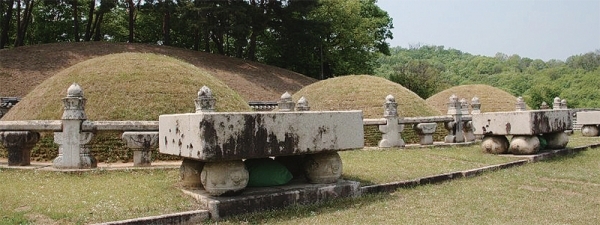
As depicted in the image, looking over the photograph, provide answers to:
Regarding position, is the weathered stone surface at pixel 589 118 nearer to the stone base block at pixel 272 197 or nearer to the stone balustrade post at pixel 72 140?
the stone base block at pixel 272 197

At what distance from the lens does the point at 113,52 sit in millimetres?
29062

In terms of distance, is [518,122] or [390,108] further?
[390,108]

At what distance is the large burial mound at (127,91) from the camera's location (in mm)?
12148

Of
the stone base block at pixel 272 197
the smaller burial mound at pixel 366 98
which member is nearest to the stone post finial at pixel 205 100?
the stone base block at pixel 272 197

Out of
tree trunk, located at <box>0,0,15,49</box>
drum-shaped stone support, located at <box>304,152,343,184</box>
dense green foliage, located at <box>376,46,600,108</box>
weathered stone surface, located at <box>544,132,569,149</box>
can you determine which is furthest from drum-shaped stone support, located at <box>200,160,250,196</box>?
dense green foliage, located at <box>376,46,600,108</box>

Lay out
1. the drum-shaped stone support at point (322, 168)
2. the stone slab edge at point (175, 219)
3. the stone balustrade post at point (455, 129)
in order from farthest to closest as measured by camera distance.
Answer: the stone balustrade post at point (455, 129) < the drum-shaped stone support at point (322, 168) < the stone slab edge at point (175, 219)

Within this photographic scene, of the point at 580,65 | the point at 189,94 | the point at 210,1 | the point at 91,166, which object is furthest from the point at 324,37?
the point at 580,65

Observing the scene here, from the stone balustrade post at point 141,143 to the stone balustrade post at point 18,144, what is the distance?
176cm

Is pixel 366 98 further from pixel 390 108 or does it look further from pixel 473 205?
pixel 473 205

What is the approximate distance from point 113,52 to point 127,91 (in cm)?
1793

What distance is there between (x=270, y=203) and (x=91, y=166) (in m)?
4.74

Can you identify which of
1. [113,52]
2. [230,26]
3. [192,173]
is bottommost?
[192,173]

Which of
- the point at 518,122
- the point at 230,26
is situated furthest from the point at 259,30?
the point at 518,122

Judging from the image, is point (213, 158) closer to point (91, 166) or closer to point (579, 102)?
point (91, 166)
